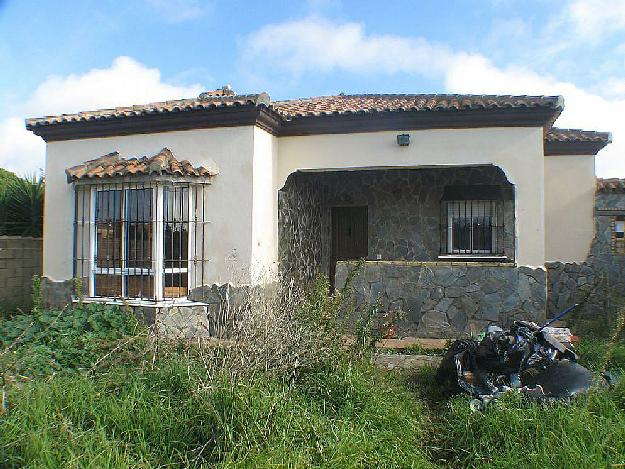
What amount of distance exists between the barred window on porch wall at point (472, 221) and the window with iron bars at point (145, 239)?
556 centimetres

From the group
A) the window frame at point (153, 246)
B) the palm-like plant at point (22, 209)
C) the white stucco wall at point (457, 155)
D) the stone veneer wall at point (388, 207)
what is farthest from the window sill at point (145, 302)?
the palm-like plant at point (22, 209)

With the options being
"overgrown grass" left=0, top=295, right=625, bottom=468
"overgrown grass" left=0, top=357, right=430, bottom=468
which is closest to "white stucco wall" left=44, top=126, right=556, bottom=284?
"overgrown grass" left=0, top=295, right=625, bottom=468

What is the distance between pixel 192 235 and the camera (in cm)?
925

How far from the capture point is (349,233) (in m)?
12.6

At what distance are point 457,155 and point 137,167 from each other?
5.65 meters

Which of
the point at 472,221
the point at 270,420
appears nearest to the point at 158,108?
the point at 270,420

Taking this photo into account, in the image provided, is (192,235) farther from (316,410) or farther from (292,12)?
(316,410)

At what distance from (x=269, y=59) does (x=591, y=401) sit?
23.5 feet

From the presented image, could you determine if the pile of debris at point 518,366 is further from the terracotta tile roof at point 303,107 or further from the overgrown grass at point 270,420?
the terracotta tile roof at point 303,107

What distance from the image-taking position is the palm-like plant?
11.8 meters

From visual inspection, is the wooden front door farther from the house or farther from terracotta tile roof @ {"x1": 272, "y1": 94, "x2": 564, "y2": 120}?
terracotta tile roof @ {"x1": 272, "y1": 94, "x2": 564, "y2": 120}

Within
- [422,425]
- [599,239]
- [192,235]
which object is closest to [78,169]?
[192,235]

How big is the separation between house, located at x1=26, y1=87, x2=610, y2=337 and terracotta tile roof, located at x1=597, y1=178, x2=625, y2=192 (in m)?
3.02

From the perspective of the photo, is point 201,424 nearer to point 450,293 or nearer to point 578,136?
point 450,293
